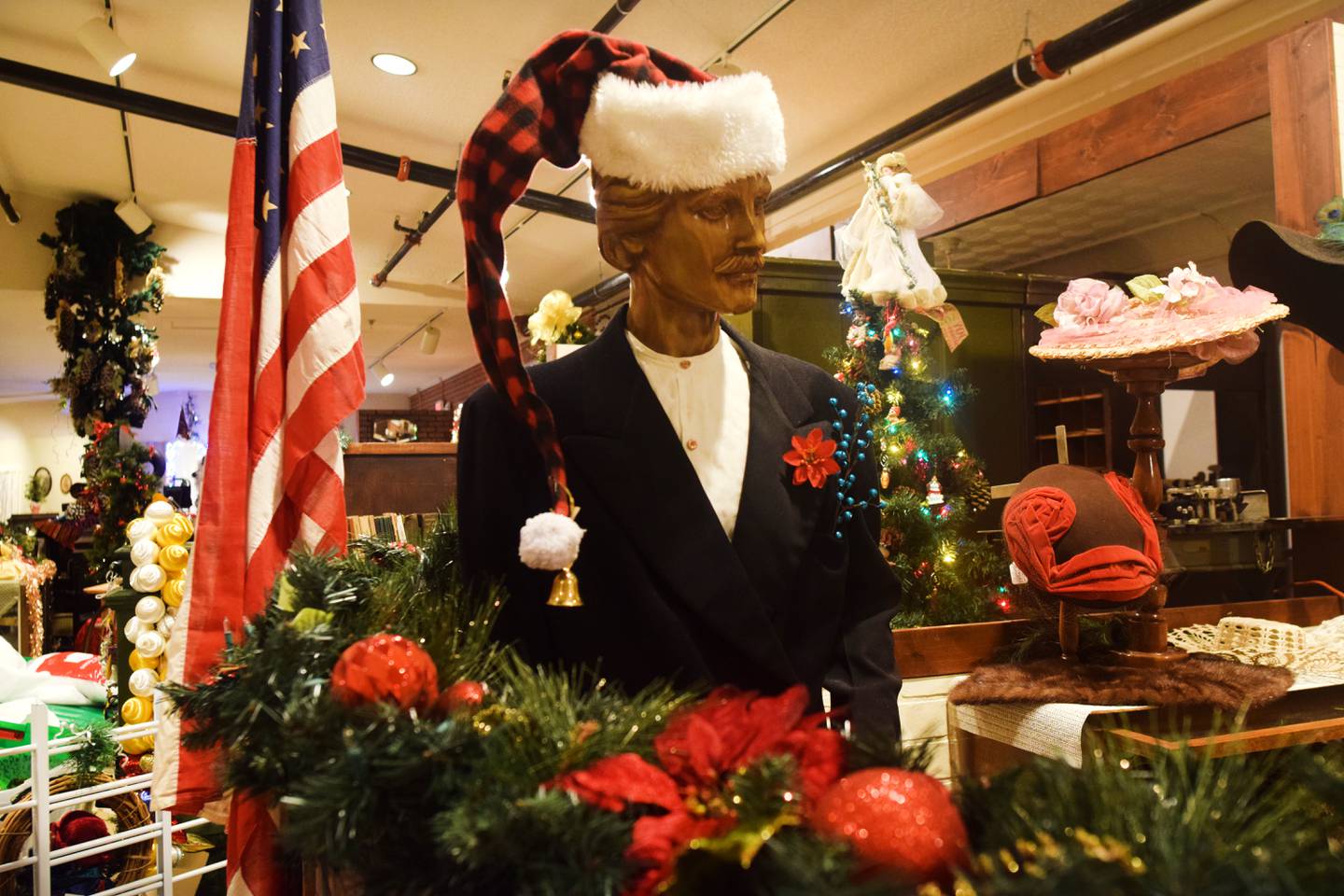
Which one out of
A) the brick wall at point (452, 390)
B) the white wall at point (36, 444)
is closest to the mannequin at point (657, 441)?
the brick wall at point (452, 390)

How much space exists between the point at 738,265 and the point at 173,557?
111 inches

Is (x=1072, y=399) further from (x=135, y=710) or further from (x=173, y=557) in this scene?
(x=135, y=710)

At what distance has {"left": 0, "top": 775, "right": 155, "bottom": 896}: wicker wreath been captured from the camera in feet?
7.23

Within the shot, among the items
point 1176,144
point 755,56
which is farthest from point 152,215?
point 1176,144

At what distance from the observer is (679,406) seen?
1.21m

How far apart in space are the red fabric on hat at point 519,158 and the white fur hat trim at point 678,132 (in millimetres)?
42

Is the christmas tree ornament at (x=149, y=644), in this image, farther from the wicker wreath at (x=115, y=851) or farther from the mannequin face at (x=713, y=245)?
the mannequin face at (x=713, y=245)

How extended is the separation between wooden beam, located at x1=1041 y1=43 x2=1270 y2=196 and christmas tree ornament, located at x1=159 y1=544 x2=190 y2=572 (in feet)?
13.4

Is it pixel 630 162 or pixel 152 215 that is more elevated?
pixel 152 215

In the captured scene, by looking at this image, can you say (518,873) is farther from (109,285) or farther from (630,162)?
(109,285)

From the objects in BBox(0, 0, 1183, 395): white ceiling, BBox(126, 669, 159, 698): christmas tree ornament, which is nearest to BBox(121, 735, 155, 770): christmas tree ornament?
BBox(126, 669, 159, 698): christmas tree ornament

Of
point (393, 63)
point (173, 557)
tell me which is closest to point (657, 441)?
point (173, 557)

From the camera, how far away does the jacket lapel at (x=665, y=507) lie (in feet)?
3.59

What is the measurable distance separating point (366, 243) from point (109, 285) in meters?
2.25
